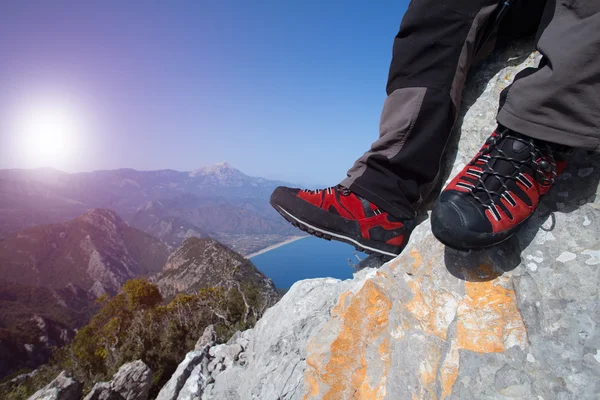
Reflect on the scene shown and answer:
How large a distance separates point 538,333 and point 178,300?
4001 centimetres

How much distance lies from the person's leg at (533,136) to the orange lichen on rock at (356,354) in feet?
2.72

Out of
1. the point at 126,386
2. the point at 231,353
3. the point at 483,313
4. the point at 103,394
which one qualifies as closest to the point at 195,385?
the point at 231,353

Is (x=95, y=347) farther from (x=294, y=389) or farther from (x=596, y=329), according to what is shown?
(x=596, y=329)

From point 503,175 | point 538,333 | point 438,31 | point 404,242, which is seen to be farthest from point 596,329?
point 438,31

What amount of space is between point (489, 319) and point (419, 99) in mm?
1524

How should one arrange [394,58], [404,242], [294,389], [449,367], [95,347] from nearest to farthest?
[449,367], [394,58], [404,242], [294,389], [95,347]

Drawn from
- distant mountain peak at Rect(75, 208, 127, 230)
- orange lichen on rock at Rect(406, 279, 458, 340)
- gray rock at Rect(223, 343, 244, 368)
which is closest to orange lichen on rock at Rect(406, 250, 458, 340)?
orange lichen on rock at Rect(406, 279, 458, 340)

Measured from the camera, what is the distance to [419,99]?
2.22 meters

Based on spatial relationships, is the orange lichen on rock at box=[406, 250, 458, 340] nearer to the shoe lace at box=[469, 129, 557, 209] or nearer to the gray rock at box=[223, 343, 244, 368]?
the shoe lace at box=[469, 129, 557, 209]

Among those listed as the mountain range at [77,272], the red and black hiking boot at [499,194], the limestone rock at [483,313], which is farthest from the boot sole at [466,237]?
the mountain range at [77,272]

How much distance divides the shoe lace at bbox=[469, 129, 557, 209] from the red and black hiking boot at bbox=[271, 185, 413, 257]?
802 millimetres

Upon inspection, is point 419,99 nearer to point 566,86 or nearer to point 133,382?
point 566,86

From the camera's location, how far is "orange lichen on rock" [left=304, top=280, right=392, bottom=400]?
204cm

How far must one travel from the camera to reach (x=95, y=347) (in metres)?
32.5
